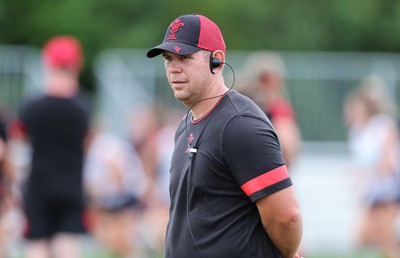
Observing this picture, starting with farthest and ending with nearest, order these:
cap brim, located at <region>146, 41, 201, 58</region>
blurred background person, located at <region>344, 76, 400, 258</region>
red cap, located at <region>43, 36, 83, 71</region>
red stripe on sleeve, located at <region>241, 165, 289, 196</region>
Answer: blurred background person, located at <region>344, 76, 400, 258</region> < red cap, located at <region>43, 36, 83, 71</region> < cap brim, located at <region>146, 41, 201, 58</region> < red stripe on sleeve, located at <region>241, 165, 289, 196</region>

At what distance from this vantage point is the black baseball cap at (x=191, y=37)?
533cm

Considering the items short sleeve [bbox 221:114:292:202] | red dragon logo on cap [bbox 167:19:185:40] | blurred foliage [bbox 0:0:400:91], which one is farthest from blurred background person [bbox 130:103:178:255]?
short sleeve [bbox 221:114:292:202]

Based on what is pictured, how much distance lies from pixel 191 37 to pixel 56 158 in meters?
4.15

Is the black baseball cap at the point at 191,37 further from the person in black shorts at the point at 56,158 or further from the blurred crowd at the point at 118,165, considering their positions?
the person in black shorts at the point at 56,158

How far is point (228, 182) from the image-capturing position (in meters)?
5.27

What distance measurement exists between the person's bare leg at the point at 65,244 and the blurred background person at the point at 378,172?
4013 mm

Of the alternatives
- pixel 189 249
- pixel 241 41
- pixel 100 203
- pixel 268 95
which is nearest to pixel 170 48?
pixel 189 249

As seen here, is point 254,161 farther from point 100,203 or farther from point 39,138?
point 100,203

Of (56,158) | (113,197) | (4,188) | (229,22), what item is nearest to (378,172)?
(113,197)

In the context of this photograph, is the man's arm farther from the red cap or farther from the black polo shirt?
the red cap

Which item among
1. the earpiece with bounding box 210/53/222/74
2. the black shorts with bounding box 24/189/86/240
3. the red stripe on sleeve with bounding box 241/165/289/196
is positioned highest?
the earpiece with bounding box 210/53/222/74

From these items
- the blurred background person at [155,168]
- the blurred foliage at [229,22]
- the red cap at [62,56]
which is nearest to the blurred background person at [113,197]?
the blurred background person at [155,168]

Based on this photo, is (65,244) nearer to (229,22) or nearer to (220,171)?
(220,171)

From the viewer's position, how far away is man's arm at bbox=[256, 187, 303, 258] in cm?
517
